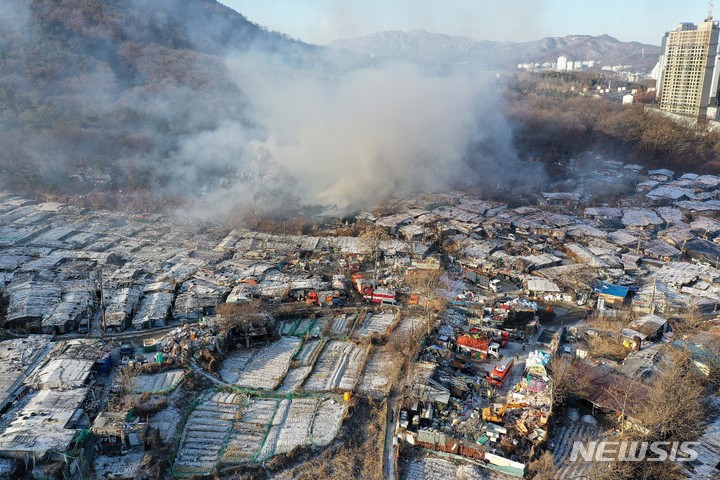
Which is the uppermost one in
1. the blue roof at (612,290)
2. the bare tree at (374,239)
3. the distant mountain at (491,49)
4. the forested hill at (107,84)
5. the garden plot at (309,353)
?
the distant mountain at (491,49)

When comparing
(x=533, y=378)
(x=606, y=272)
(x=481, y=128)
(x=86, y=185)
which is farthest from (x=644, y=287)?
(x=86, y=185)

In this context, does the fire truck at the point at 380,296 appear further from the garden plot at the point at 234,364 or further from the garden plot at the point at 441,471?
the garden plot at the point at 441,471

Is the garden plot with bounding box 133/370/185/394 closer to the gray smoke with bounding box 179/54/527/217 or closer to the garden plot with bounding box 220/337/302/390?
the garden plot with bounding box 220/337/302/390

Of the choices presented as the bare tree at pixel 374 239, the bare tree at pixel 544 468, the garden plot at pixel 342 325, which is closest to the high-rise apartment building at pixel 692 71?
the bare tree at pixel 374 239

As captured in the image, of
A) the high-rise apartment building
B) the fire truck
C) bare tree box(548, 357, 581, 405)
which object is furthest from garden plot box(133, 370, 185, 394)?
the high-rise apartment building

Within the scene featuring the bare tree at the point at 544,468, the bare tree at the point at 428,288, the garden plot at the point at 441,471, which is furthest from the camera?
the bare tree at the point at 428,288
